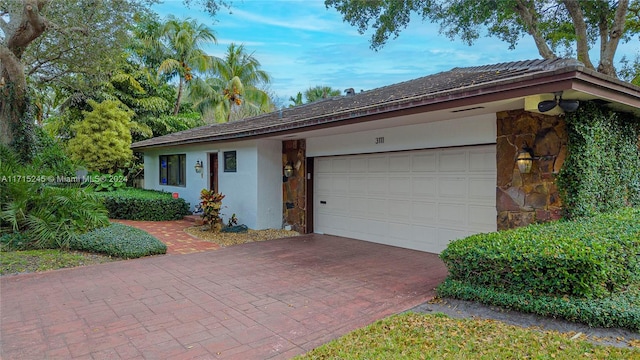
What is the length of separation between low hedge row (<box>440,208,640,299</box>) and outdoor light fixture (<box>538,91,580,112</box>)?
157 cm

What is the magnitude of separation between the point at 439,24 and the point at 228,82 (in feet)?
52.3

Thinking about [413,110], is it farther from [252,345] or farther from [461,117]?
[252,345]

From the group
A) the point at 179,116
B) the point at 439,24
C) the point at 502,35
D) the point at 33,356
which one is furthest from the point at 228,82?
the point at 33,356

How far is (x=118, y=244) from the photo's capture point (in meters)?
7.41

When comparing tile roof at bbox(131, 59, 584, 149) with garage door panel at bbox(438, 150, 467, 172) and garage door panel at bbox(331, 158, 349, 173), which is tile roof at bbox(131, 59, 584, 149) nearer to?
garage door panel at bbox(438, 150, 467, 172)

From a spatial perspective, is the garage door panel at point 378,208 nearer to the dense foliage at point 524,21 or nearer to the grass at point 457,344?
the grass at point 457,344

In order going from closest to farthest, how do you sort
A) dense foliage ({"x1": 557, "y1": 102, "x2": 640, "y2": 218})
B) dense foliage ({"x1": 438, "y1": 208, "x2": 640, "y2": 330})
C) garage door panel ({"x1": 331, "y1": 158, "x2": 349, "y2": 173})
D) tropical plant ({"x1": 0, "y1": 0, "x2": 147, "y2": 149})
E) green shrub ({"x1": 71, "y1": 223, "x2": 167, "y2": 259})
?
dense foliage ({"x1": 438, "y1": 208, "x2": 640, "y2": 330}) → dense foliage ({"x1": 557, "y1": 102, "x2": 640, "y2": 218}) → green shrub ({"x1": 71, "y1": 223, "x2": 167, "y2": 259}) → tropical plant ({"x1": 0, "y1": 0, "x2": 147, "y2": 149}) → garage door panel ({"x1": 331, "y1": 158, "x2": 349, "y2": 173})

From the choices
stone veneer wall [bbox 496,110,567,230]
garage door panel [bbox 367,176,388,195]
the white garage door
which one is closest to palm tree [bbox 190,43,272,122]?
the white garage door

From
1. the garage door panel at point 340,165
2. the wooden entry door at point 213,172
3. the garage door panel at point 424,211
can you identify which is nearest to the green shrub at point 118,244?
the garage door panel at point 340,165

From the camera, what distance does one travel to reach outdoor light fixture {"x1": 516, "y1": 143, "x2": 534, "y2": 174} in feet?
18.9

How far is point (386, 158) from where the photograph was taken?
8445 mm

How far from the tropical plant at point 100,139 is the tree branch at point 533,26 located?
16.3 m

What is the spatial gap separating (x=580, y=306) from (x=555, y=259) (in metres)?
0.50

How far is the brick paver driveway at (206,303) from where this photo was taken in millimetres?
3541
